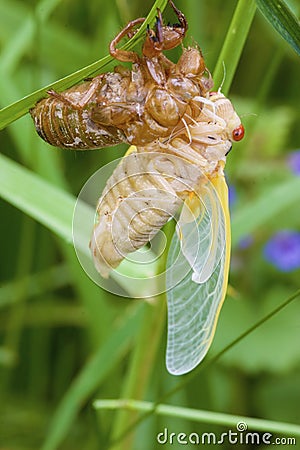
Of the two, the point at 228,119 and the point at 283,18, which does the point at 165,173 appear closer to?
the point at 228,119

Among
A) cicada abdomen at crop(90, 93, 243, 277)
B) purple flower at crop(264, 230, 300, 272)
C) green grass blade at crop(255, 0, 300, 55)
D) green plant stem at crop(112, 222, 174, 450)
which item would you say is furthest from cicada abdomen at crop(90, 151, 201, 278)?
purple flower at crop(264, 230, 300, 272)

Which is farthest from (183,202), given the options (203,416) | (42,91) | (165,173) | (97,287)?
(97,287)

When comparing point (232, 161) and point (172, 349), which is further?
point (232, 161)

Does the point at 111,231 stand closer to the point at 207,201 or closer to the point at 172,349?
the point at 207,201

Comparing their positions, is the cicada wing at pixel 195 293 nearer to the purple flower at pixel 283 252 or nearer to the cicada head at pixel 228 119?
the cicada head at pixel 228 119

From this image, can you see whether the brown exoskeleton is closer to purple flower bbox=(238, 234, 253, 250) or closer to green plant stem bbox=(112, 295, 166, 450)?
green plant stem bbox=(112, 295, 166, 450)

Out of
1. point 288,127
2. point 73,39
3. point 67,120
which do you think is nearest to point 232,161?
point 67,120
